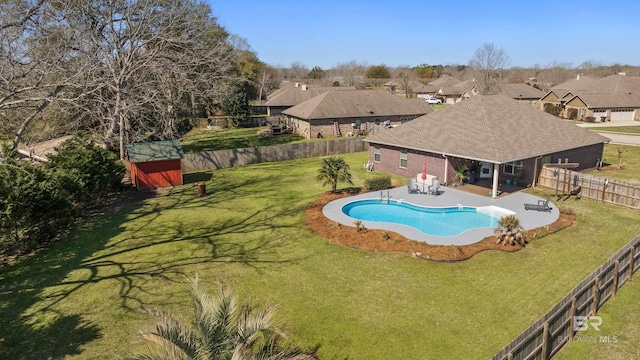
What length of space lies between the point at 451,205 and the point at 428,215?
1.77 meters

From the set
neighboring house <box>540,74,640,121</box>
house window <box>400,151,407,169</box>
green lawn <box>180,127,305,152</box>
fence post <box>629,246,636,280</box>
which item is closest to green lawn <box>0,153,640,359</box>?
fence post <box>629,246,636,280</box>

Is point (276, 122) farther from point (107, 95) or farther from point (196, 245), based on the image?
point (196, 245)

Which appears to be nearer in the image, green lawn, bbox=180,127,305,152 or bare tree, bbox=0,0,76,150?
bare tree, bbox=0,0,76,150

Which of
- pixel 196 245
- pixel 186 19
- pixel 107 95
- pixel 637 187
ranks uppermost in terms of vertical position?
pixel 186 19

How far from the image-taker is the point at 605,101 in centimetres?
5756

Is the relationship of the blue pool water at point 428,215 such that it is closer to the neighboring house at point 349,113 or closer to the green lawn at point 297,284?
the green lawn at point 297,284

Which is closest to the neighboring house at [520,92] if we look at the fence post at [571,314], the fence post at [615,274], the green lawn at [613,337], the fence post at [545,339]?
the fence post at [615,274]

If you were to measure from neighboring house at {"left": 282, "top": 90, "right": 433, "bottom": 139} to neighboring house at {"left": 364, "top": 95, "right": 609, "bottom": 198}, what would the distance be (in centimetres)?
1614

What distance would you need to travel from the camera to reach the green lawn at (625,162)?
27.5m

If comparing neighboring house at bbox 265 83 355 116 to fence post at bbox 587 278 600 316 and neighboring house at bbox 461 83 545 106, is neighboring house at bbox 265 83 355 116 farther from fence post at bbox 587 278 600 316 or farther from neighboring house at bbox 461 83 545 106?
fence post at bbox 587 278 600 316

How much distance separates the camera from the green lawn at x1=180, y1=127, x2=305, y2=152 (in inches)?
1734

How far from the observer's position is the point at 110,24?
102 feet

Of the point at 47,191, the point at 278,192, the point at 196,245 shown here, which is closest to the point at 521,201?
the point at 278,192

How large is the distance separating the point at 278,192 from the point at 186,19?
84.6ft
